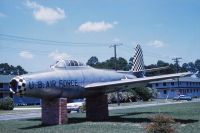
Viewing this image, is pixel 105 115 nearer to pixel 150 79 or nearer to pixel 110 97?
pixel 150 79

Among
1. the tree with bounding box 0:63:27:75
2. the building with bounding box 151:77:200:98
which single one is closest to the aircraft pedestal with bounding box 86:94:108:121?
the building with bounding box 151:77:200:98

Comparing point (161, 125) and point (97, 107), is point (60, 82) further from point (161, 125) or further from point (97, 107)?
point (161, 125)

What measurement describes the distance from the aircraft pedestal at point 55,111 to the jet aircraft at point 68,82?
1.77ft

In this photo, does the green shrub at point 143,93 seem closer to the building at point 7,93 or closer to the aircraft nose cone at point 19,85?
the building at point 7,93

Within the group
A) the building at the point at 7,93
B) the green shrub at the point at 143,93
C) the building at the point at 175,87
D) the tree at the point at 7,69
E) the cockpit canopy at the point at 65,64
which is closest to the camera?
the cockpit canopy at the point at 65,64

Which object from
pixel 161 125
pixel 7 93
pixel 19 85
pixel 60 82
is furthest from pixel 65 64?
pixel 7 93

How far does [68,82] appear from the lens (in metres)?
22.4

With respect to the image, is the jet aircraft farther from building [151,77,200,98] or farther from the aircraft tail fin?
building [151,77,200,98]

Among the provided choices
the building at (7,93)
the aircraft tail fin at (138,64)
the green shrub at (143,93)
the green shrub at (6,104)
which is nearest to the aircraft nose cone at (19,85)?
the aircraft tail fin at (138,64)

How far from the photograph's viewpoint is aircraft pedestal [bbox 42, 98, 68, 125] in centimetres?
2120

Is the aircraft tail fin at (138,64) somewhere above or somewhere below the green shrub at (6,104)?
above

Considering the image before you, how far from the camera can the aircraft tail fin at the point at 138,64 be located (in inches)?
1363

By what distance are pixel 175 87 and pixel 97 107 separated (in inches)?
4120

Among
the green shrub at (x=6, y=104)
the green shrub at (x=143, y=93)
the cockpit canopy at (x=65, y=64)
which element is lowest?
the green shrub at (x=6, y=104)
